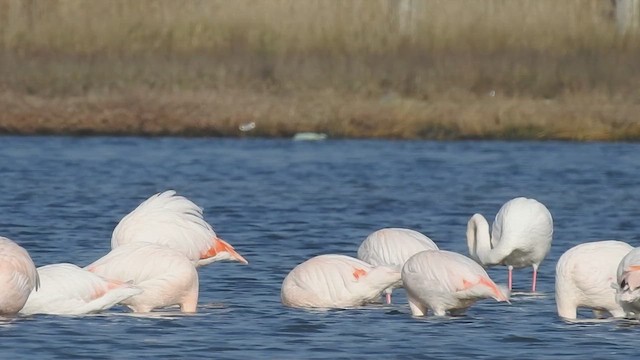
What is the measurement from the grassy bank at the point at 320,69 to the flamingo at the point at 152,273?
11578 millimetres

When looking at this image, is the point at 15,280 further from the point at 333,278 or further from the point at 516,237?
the point at 516,237

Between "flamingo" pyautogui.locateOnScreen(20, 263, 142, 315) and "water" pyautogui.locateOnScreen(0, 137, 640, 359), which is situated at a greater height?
"flamingo" pyautogui.locateOnScreen(20, 263, 142, 315)

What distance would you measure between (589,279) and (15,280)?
312 cm

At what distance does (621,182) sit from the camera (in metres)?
17.5

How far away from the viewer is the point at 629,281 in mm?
8172

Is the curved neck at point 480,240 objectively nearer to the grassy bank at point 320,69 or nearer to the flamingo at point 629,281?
the flamingo at point 629,281

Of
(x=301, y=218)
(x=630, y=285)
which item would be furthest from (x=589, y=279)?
(x=301, y=218)

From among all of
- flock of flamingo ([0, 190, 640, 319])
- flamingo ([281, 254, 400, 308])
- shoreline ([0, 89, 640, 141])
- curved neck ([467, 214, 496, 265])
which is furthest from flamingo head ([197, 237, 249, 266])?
shoreline ([0, 89, 640, 141])

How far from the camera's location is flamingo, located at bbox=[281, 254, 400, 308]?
924 cm

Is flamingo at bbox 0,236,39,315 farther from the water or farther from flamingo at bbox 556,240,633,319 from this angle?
flamingo at bbox 556,240,633,319

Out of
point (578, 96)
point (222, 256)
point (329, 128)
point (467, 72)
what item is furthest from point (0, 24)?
point (222, 256)

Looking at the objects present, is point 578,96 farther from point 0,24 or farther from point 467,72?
point 0,24

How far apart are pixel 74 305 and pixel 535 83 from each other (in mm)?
13584

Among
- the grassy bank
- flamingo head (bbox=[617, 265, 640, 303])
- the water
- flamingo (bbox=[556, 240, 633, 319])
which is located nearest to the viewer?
flamingo head (bbox=[617, 265, 640, 303])
